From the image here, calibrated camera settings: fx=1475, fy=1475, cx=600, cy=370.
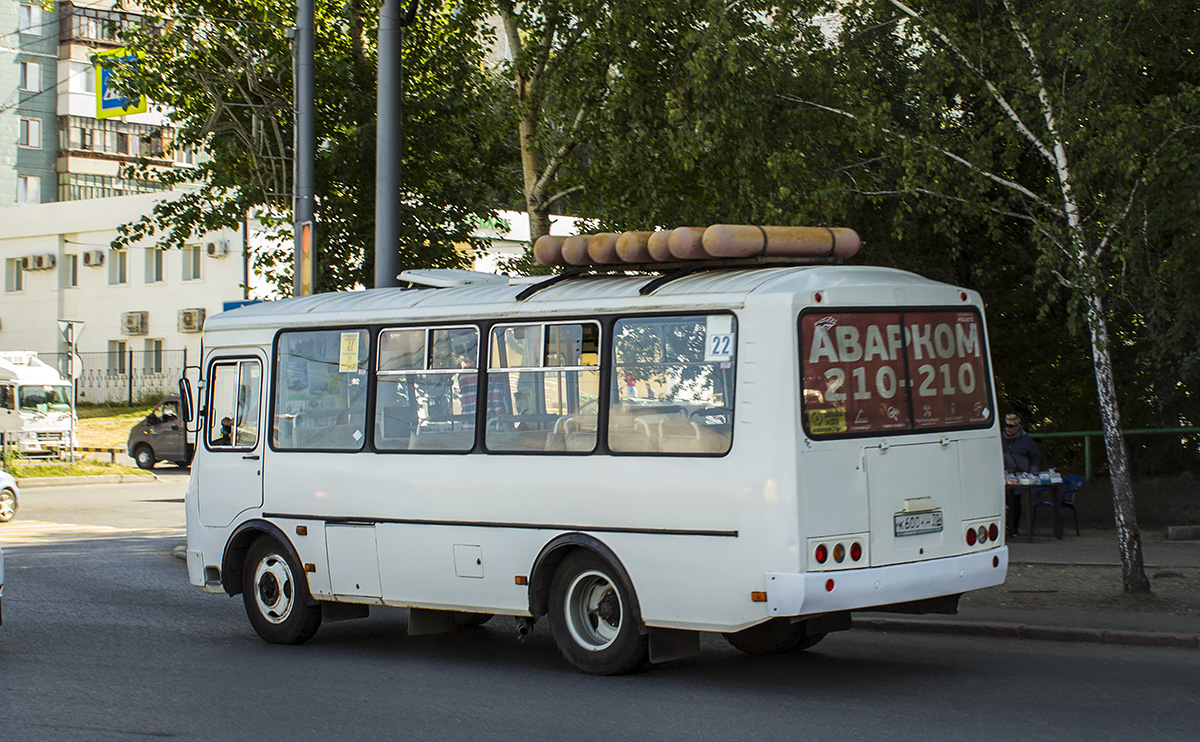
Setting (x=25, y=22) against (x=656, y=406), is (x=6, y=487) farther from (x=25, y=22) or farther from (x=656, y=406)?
(x=25, y=22)

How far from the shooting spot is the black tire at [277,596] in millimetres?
11164

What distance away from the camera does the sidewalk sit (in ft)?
35.3

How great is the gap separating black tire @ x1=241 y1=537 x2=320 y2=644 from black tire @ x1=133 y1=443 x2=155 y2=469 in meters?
26.8

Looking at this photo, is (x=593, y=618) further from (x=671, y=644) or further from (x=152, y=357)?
(x=152, y=357)

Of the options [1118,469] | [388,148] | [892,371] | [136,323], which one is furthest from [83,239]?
[892,371]

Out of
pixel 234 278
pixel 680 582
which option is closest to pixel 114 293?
pixel 234 278

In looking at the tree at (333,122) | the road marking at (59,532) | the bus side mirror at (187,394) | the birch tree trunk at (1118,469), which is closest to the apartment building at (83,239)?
the tree at (333,122)

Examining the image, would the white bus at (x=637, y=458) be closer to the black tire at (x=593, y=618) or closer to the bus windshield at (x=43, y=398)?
the black tire at (x=593, y=618)

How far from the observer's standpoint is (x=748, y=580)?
853cm

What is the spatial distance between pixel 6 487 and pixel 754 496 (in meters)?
16.6

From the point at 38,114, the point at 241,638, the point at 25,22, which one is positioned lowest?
the point at 241,638

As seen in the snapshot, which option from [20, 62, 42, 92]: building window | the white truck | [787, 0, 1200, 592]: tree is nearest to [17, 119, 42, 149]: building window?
[20, 62, 42, 92]: building window

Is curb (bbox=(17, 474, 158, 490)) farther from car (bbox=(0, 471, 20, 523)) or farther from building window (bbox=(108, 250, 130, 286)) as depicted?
building window (bbox=(108, 250, 130, 286))

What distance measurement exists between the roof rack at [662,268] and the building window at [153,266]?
152 feet
